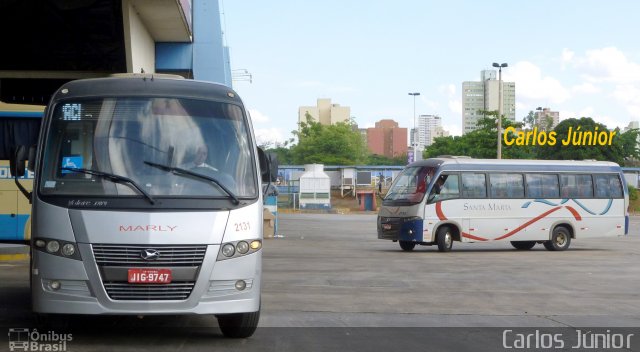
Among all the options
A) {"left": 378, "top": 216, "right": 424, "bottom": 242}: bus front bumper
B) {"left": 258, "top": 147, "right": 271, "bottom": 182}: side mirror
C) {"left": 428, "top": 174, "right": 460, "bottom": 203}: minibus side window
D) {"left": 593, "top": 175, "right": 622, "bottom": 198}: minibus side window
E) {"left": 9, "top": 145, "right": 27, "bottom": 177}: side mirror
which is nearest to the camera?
{"left": 9, "top": 145, "right": 27, "bottom": 177}: side mirror

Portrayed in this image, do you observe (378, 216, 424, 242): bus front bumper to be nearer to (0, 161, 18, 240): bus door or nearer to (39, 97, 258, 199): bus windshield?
(0, 161, 18, 240): bus door

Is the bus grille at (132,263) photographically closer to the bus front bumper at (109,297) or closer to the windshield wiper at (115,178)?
the bus front bumper at (109,297)

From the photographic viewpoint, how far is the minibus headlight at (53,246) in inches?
349

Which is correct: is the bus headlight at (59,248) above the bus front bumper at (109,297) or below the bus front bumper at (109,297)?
above

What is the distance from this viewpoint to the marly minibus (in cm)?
875

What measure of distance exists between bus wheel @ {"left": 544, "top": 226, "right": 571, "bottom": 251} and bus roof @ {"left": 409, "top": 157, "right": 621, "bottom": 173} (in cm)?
187

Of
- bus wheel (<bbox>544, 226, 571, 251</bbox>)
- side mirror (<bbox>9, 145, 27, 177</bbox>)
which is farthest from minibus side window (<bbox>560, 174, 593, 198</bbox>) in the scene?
side mirror (<bbox>9, 145, 27, 177</bbox>)

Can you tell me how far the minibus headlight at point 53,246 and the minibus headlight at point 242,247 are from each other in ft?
5.45

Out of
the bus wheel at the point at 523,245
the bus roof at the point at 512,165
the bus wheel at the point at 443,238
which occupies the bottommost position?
the bus wheel at the point at 523,245

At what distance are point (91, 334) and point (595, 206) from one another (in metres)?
22.6

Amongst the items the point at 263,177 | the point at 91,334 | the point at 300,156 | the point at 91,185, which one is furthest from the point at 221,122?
the point at 300,156

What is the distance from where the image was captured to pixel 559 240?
29.2m

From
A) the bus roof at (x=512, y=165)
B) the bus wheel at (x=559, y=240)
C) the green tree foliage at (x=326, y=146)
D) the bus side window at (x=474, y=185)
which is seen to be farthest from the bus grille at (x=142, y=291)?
the green tree foliage at (x=326, y=146)

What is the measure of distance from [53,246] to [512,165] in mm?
21472
